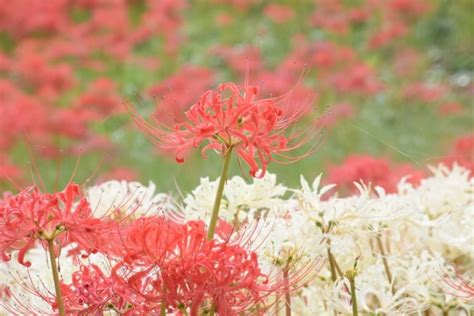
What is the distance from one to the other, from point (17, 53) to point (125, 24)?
1.61 ft

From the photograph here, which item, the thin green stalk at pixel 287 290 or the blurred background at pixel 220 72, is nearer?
the thin green stalk at pixel 287 290

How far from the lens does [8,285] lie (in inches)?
45.2

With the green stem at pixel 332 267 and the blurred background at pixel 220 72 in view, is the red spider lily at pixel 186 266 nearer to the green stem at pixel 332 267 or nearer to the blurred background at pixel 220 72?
the green stem at pixel 332 267

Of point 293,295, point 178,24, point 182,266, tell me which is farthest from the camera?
point 178,24

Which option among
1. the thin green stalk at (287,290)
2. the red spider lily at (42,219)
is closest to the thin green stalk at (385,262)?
the thin green stalk at (287,290)

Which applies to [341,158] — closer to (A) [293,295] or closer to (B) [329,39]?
(B) [329,39]

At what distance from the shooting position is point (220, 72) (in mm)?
4598

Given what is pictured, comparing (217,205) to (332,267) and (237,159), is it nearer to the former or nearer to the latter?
(237,159)

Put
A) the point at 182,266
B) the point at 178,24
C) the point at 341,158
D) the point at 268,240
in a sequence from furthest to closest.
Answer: the point at 178,24
the point at 341,158
the point at 268,240
the point at 182,266

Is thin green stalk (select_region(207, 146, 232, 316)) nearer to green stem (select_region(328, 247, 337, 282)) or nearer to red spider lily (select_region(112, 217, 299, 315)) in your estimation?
red spider lily (select_region(112, 217, 299, 315))

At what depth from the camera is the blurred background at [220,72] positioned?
3.06 m

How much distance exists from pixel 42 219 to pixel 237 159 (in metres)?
0.18

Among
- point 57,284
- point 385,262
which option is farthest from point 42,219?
point 385,262

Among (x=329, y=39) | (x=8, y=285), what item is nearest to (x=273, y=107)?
(x=8, y=285)
